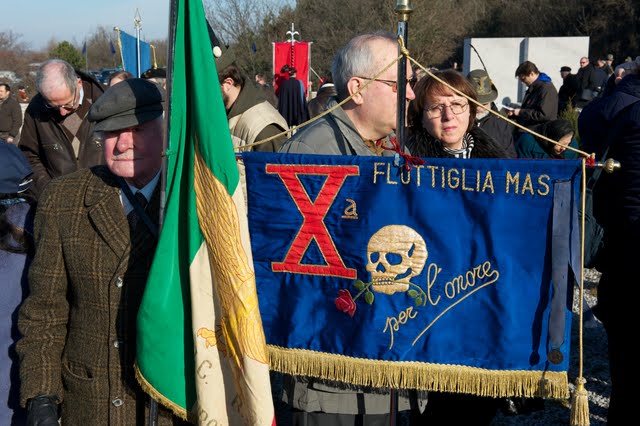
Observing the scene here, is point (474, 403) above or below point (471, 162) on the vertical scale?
below

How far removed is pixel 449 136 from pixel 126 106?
1.79 m

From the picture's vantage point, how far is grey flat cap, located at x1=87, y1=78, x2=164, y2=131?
227 centimetres

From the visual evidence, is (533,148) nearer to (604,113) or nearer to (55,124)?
(604,113)

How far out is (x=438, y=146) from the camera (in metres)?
3.60

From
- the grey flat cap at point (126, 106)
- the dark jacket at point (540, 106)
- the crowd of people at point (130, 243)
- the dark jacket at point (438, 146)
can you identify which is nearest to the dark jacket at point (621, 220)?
the crowd of people at point (130, 243)

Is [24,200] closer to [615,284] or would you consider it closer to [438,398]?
[438,398]

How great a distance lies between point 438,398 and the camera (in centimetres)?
371

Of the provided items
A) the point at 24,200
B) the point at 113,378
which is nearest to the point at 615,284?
the point at 113,378

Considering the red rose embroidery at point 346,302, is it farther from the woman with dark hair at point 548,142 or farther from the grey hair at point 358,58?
the woman with dark hair at point 548,142

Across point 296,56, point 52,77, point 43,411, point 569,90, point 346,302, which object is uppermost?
point 296,56

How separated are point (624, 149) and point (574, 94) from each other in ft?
41.3

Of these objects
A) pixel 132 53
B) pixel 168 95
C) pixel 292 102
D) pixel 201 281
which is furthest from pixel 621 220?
pixel 292 102

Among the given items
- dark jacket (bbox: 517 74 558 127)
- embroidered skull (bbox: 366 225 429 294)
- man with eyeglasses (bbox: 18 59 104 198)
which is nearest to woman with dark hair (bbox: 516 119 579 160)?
dark jacket (bbox: 517 74 558 127)

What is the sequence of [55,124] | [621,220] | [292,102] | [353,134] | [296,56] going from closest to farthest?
[353,134] → [621,220] → [55,124] → [292,102] → [296,56]
